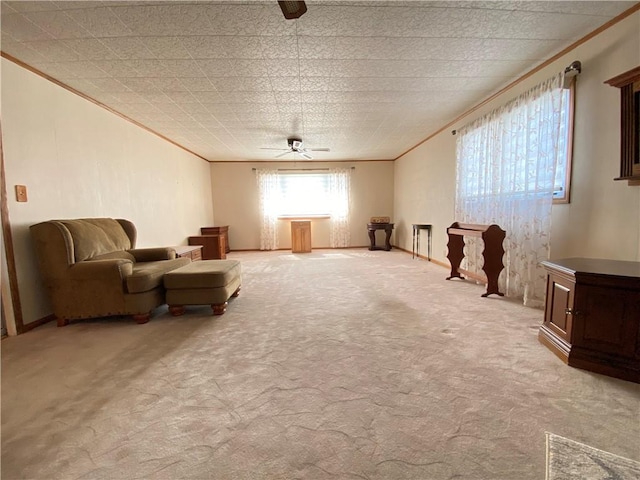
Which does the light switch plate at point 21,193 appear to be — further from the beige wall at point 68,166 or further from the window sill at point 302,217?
the window sill at point 302,217

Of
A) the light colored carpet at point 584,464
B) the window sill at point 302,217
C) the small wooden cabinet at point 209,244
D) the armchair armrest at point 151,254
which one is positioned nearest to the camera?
the light colored carpet at point 584,464

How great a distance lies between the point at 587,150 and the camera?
237 cm

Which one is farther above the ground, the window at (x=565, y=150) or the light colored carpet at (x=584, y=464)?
the window at (x=565, y=150)

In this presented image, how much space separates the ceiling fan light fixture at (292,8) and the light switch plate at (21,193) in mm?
2800

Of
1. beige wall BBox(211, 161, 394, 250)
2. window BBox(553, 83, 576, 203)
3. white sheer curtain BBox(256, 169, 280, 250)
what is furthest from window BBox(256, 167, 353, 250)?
window BBox(553, 83, 576, 203)

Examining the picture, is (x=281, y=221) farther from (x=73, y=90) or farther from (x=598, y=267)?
(x=598, y=267)

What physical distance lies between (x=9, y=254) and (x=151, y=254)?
1.18 meters

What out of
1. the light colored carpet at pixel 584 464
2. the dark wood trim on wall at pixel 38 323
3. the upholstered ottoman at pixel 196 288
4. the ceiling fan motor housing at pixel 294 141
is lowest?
the light colored carpet at pixel 584 464

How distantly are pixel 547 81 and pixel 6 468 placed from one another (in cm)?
456

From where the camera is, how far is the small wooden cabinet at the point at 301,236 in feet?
23.0

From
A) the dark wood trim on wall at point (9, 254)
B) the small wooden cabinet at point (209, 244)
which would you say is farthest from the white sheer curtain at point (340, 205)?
the dark wood trim on wall at point (9, 254)

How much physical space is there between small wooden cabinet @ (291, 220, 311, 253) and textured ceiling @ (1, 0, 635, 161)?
10.8ft

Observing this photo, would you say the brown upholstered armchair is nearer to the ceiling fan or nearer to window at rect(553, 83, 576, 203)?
the ceiling fan

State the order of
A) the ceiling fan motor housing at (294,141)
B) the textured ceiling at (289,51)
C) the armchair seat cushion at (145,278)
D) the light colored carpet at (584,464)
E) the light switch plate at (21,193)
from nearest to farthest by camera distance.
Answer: the light colored carpet at (584,464) → the textured ceiling at (289,51) → the light switch plate at (21,193) → the armchair seat cushion at (145,278) → the ceiling fan motor housing at (294,141)
